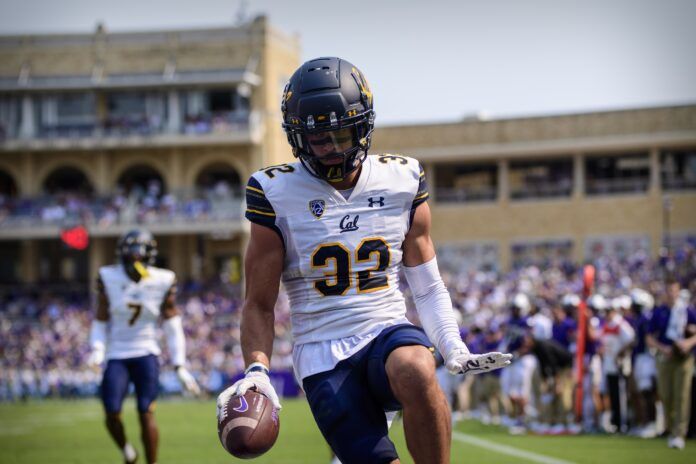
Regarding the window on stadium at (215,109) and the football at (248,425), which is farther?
the window on stadium at (215,109)

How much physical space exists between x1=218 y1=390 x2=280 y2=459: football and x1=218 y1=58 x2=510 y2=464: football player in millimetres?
143

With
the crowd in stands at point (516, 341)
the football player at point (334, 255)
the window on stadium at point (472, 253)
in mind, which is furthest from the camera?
the window on stadium at point (472, 253)

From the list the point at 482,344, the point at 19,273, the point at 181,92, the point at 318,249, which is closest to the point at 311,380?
the point at 318,249

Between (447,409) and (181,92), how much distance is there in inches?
1746

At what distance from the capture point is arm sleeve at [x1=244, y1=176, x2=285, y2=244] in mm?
4977

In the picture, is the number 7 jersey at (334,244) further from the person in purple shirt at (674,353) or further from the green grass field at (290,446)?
the person in purple shirt at (674,353)

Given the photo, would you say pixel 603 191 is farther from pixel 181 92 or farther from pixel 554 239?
pixel 181 92

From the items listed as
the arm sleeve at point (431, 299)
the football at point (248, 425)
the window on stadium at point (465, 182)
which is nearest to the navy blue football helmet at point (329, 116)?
the arm sleeve at point (431, 299)

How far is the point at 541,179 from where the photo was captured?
49438 mm

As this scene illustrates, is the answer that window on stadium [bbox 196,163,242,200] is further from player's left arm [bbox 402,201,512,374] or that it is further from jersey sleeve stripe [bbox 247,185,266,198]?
jersey sleeve stripe [bbox 247,185,266,198]

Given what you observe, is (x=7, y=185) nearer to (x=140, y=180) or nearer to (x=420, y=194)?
(x=140, y=180)

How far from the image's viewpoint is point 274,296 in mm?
5074

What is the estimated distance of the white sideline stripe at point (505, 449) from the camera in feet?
35.4

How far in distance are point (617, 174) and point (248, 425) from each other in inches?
1803
